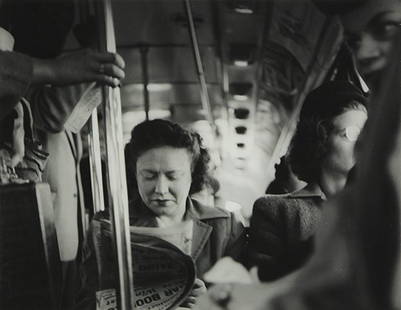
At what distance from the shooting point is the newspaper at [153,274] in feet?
3.81

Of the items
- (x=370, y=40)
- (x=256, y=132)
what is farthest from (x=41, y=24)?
(x=370, y=40)

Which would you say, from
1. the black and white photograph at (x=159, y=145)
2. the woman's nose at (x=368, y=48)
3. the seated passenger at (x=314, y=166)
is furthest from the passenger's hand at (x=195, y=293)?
the woman's nose at (x=368, y=48)

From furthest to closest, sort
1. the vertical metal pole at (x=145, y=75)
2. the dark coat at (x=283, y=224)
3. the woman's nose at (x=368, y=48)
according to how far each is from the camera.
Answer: the vertical metal pole at (x=145, y=75)
the dark coat at (x=283, y=224)
the woman's nose at (x=368, y=48)

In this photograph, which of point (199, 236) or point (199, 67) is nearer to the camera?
point (199, 236)

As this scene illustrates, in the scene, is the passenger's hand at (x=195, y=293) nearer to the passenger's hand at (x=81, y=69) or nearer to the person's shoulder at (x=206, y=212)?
the person's shoulder at (x=206, y=212)

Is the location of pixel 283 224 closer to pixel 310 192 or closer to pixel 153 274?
pixel 310 192

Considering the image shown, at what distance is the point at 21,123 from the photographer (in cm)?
127

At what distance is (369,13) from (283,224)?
1.53 feet

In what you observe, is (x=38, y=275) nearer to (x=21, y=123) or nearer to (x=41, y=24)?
(x=21, y=123)

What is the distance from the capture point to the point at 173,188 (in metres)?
1.20

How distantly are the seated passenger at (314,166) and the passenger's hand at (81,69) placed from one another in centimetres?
42

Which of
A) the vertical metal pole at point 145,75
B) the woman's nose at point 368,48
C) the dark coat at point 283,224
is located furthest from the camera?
the vertical metal pole at point 145,75

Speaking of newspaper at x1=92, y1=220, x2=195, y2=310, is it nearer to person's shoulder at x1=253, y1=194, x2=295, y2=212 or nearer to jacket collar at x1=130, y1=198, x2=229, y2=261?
jacket collar at x1=130, y1=198, x2=229, y2=261

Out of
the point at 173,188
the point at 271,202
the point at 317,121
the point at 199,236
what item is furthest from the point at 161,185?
the point at 317,121
